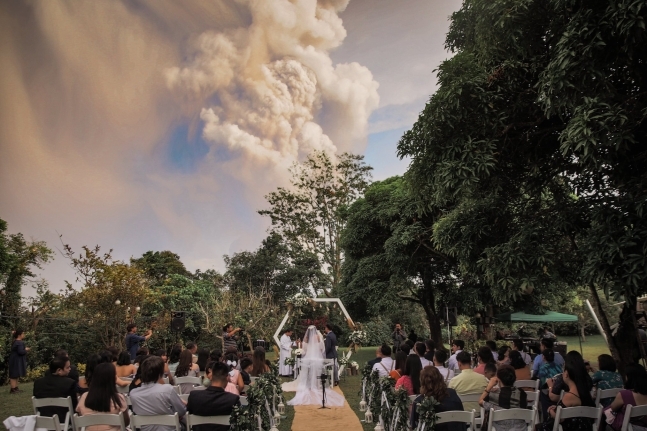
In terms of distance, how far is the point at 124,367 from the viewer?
6.90 m

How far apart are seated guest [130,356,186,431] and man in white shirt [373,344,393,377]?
4.12 metres

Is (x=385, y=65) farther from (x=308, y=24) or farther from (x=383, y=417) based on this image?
(x=383, y=417)

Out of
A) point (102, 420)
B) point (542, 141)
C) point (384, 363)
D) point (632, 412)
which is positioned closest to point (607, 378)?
point (632, 412)

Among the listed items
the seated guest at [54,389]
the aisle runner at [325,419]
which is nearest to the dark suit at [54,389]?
the seated guest at [54,389]

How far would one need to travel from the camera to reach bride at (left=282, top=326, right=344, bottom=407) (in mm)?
10234

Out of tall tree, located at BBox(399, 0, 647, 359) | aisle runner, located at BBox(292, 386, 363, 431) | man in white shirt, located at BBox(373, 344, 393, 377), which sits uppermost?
tall tree, located at BBox(399, 0, 647, 359)

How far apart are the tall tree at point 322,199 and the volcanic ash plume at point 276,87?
3693mm

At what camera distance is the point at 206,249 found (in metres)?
41.4

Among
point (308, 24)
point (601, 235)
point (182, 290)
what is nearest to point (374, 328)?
point (182, 290)

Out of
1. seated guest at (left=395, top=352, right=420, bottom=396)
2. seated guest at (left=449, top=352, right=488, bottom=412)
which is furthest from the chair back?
seated guest at (left=449, top=352, right=488, bottom=412)

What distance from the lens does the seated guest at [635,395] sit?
14.6 feet

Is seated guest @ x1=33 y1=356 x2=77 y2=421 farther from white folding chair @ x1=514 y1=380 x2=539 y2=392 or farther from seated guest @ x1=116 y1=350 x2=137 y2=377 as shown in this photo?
white folding chair @ x1=514 y1=380 x2=539 y2=392

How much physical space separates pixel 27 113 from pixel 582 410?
1277 inches

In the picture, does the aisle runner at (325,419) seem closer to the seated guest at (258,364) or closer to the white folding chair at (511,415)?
the seated guest at (258,364)
